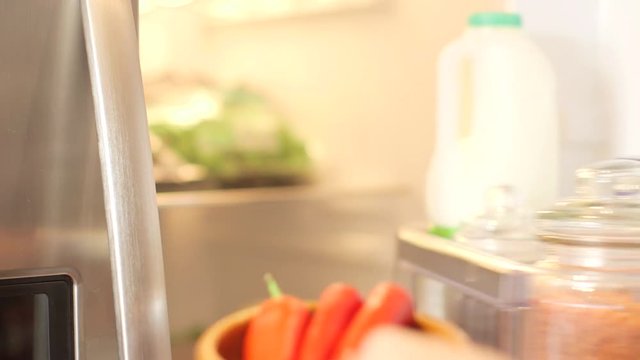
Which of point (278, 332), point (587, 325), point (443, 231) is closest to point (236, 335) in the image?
point (278, 332)

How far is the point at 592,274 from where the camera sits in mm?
590

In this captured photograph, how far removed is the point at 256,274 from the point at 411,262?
0.21 m

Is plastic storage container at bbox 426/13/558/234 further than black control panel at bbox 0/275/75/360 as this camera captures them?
Yes

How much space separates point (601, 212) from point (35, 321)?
1.35 ft

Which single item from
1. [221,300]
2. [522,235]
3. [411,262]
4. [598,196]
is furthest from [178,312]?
[598,196]

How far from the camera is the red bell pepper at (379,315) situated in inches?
30.2

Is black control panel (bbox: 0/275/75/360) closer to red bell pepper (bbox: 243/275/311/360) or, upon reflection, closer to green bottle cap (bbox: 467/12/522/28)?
red bell pepper (bbox: 243/275/311/360)

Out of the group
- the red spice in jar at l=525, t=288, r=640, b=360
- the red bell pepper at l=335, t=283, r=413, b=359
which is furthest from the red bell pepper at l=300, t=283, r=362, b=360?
the red spice in jar at l=525, t=288, r=640, b=360

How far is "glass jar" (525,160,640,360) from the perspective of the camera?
0.56 metres

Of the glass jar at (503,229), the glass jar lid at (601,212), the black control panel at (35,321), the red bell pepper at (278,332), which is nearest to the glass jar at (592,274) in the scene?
the glass jar lid at (601,212)

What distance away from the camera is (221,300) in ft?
3.18

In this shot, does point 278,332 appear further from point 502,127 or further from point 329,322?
point 502,127

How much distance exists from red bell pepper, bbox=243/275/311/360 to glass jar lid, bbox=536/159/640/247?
0.27 metres

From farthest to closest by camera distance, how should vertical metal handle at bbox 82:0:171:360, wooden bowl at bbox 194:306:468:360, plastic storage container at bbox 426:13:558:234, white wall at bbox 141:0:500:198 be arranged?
white wall at bbox 141:0:500:198 < plastic storage container at bbox 426:13:558:234 < wooden bowl at bbox 194:306:468:360 < vertical metal handle at bbox 82:0:171:360
